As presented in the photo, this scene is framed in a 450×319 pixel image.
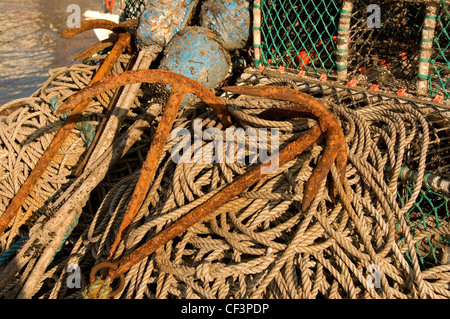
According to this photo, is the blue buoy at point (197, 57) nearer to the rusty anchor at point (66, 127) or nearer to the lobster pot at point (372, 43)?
the lobster pot at point (372, 43)

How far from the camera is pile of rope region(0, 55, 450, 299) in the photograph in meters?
1.56

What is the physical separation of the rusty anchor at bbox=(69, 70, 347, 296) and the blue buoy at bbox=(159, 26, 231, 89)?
563 mm

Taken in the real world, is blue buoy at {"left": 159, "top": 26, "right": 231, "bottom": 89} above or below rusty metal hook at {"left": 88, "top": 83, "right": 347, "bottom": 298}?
above

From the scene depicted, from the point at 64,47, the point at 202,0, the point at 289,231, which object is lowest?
the point at 64,47

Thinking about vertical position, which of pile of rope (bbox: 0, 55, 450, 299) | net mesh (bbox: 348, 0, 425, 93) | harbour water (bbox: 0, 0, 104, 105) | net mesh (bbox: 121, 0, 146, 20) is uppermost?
net mesh (bbox: 121, 0, 146, 20)

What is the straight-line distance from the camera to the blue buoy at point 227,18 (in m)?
2.51

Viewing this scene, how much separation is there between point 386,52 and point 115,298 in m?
2.57

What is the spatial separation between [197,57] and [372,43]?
1.13 meters

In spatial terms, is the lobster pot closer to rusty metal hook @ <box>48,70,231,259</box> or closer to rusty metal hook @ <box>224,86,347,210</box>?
rusty metal hook @ <box>224,86,347,210</box>

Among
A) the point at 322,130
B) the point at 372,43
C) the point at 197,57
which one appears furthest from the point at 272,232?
the point at 372,43

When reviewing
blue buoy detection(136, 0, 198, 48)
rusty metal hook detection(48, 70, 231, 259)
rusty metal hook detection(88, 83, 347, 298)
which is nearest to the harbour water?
blue buoy detection(136, 0, 198, 48)
